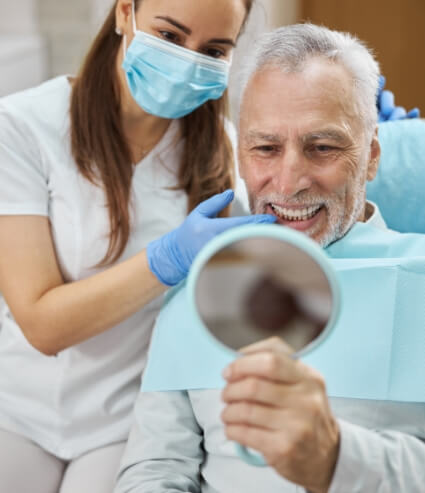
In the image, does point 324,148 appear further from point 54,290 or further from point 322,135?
point 54,290

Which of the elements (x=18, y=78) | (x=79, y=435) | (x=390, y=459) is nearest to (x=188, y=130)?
(x=79, y=435)

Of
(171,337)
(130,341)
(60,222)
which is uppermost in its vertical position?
(60,222)

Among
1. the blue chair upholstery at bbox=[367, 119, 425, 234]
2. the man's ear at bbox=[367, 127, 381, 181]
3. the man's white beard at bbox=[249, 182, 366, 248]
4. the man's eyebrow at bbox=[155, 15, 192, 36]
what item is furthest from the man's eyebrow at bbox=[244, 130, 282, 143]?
the blue chair upholstery at bbox=[367, 119, 425, 234]

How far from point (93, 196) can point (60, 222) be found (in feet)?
0.32

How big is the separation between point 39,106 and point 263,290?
99 cm

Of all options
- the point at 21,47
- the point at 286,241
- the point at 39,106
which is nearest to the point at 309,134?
the point at 286,241

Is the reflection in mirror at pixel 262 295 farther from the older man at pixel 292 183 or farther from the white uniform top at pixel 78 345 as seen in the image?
the white uniform top at pixel 78 345

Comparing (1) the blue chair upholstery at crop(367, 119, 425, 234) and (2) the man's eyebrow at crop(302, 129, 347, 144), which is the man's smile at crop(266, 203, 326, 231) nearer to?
(2) the man's eyebrow at crop(302, 129, 347, 144)

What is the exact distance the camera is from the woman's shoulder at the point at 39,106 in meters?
1.49

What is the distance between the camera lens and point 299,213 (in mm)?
1228

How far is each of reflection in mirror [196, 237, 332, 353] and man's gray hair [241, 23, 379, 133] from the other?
0.59 m

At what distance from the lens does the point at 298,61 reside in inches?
47.8

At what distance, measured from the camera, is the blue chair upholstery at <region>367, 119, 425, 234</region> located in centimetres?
158

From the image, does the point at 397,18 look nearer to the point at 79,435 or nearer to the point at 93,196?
the point at 93,196
